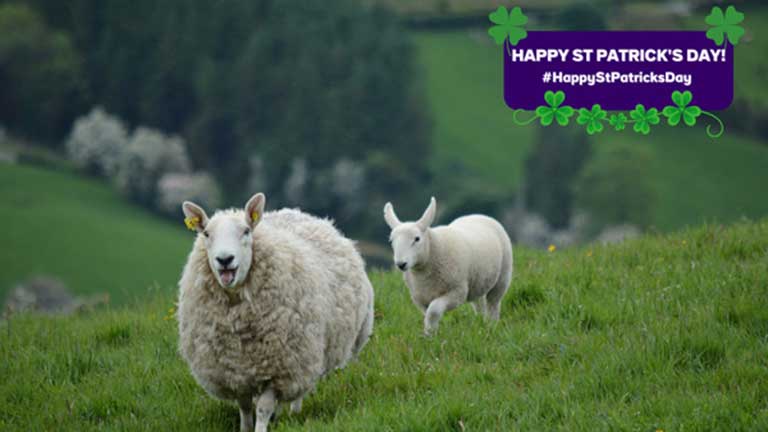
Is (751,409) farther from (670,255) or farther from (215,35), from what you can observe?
(215,35)

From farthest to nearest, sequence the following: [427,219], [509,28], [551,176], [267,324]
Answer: [551,176], [509,28], [427,219], [267,324]

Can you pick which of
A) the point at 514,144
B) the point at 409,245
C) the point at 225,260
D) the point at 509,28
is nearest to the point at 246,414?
the point at 225,260

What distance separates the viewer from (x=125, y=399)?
652cm

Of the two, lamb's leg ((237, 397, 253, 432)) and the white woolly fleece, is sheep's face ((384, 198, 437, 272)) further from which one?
lamb's leg ((237, 397, 253, 432))

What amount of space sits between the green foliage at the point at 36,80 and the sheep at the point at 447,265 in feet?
357

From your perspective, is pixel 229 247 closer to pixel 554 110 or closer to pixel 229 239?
pixel 229 239

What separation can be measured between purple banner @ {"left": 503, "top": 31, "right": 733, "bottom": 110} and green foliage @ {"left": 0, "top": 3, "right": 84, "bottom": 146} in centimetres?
10790

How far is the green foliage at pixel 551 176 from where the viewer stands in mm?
98750

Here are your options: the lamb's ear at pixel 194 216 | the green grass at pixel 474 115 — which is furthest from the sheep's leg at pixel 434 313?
the green grass at pixel 474 115

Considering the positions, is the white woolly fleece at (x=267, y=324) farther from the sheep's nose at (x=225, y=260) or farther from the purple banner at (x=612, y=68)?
the purple banner at (x=612, y=68)

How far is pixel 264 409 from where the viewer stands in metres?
5.82

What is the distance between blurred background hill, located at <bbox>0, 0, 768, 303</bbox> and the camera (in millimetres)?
92562

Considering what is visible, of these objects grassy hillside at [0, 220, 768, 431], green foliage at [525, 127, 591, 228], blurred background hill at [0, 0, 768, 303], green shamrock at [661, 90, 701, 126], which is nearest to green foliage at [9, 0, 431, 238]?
blurred background hill at [0, 0, 768, 303]

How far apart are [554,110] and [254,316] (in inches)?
154
